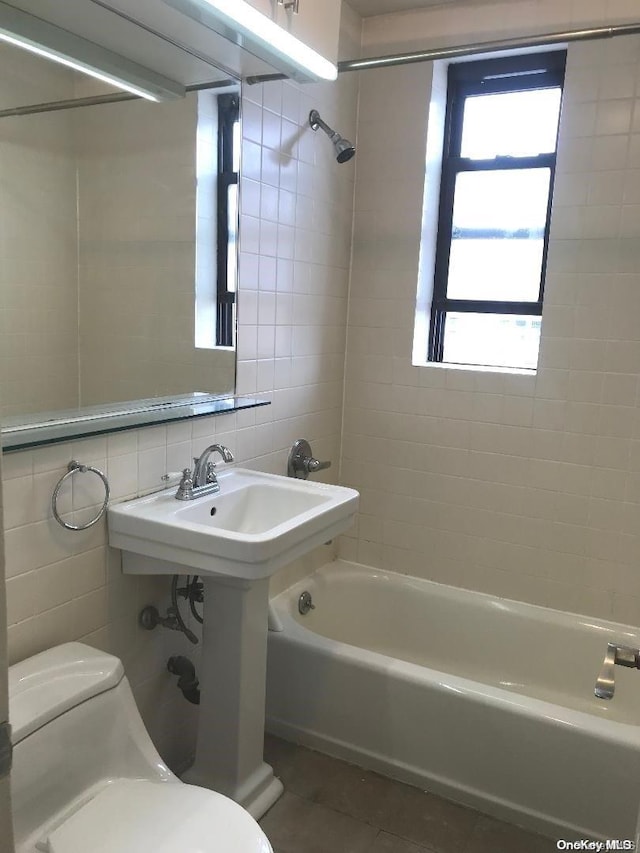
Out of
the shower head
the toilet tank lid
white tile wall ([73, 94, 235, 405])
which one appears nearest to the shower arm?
the shower head

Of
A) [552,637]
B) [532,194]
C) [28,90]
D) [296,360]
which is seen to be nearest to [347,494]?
[296,360]

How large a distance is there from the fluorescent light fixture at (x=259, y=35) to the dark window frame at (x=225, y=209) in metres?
0.26

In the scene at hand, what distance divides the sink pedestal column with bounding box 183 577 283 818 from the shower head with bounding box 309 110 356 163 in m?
1.42

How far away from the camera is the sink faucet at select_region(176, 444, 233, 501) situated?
6.09 ft

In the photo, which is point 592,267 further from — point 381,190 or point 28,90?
point 28,90

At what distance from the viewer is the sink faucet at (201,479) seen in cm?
186

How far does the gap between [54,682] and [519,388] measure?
6.03ft

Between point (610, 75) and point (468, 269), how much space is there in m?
0.83

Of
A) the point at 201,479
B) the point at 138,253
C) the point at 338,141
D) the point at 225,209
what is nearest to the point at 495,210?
the point at 338,141

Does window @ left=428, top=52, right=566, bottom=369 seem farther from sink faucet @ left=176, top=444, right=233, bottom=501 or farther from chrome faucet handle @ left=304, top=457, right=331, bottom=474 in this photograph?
sink faucet @ left=176, top=444, right=233, bottom=501

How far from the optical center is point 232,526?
6.48 ft

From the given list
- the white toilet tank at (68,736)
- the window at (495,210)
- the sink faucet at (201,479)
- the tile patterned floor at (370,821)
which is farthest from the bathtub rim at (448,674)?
the window at (495,210)

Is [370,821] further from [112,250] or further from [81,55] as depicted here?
[81,55]

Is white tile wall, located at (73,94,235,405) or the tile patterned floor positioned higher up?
white tile wall, located at (73,94,235,405)
